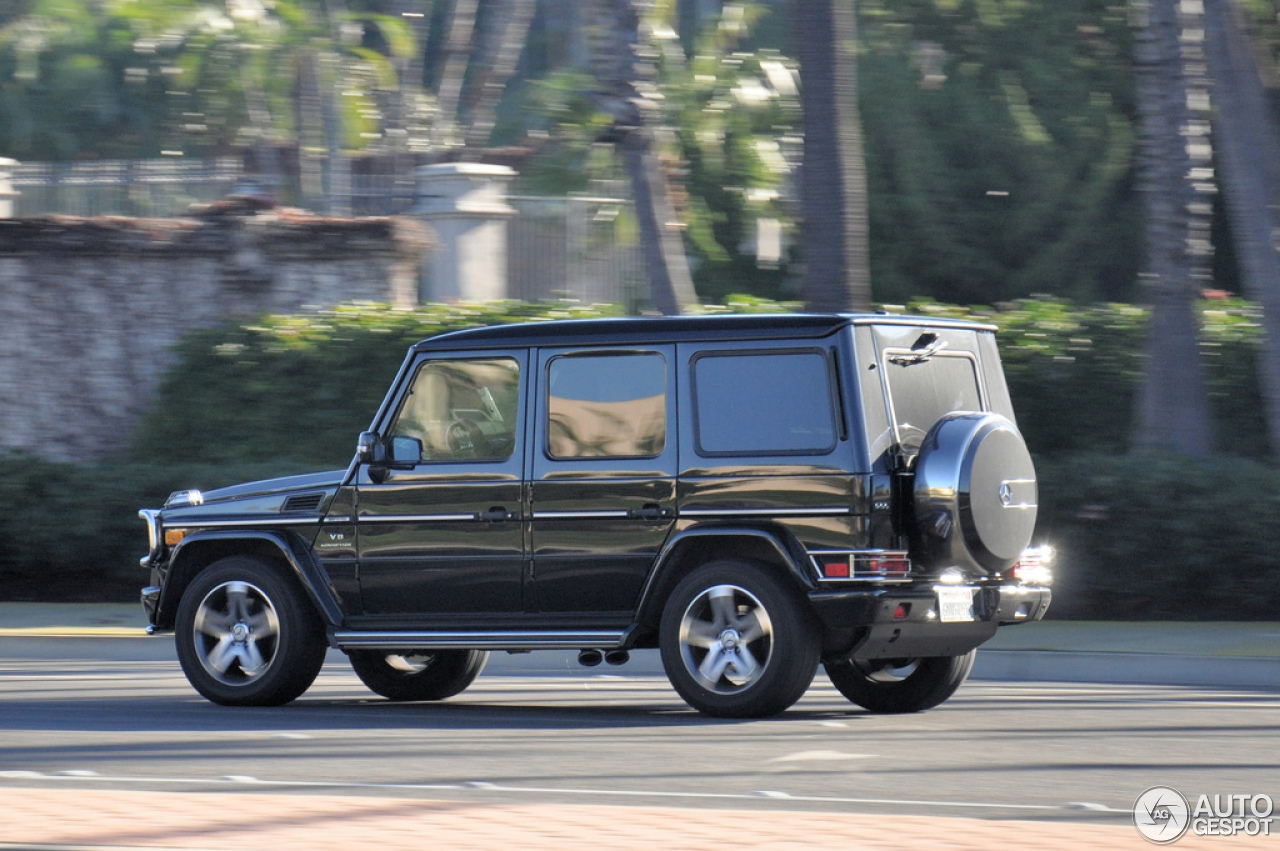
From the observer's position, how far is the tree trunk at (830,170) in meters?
15.7

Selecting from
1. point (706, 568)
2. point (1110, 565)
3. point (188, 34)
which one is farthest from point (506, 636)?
point (188, 34)

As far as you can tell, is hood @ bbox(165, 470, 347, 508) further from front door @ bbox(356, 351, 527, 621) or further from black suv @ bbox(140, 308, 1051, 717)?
front door @ bbox(356, 351, 527, 621)

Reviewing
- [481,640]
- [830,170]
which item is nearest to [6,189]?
[830,170]

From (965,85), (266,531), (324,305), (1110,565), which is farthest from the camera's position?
(965,85)

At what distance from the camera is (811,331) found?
368 inches

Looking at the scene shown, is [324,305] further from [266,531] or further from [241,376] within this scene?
[266,531]

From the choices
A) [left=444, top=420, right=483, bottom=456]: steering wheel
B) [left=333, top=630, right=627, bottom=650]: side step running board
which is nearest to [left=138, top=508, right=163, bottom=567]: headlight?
[left=333, top=630, right=627, bottom=650]: side step running board

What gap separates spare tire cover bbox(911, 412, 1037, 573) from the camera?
30.0 feet

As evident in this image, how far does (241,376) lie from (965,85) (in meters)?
11.9

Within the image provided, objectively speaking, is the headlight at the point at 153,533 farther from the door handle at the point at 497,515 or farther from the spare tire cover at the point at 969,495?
the spare tire cover at the point at 969,495

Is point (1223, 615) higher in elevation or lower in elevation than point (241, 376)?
lower

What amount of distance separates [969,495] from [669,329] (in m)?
1.71

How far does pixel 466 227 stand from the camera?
21406mm

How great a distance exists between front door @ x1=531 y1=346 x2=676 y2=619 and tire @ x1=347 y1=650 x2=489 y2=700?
5.35ft
